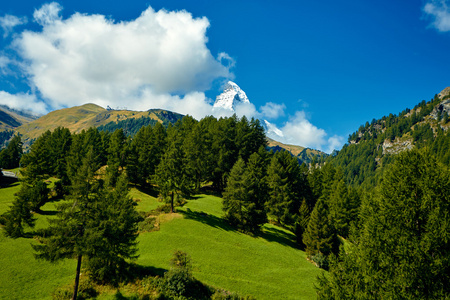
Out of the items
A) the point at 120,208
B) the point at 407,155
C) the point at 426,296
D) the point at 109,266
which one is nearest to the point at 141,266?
the point at 109,266

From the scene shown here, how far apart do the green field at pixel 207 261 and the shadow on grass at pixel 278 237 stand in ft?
1.03

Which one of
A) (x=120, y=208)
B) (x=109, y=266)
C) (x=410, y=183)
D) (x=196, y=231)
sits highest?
(x=410, y=183)

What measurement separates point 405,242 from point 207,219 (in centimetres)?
3617

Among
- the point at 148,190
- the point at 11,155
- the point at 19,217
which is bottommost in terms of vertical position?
the point at 19,217

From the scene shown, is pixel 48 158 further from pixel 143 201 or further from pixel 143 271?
pixel 143 271

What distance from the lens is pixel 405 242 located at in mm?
10430

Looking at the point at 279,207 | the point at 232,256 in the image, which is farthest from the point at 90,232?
the point at 279,207

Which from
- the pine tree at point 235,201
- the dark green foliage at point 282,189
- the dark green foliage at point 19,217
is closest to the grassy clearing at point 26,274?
the dark green foliage at point 19,217

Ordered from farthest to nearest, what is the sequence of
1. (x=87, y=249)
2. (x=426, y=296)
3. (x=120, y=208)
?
1. (x=120, y=208)
2. (x=87, y=249)
3. (x=426, y=296)

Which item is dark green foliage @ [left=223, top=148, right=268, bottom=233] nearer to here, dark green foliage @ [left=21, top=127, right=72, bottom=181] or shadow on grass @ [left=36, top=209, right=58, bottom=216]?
shadow on grass @ [left=36, top=209, right=58, bottom=216]

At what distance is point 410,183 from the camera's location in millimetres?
11562

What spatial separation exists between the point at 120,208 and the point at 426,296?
2779 centimetres

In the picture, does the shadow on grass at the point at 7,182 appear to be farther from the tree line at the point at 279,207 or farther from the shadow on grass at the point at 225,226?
the shadow on grass at the point at 225,226

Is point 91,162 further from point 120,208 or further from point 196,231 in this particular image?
point 196,231
